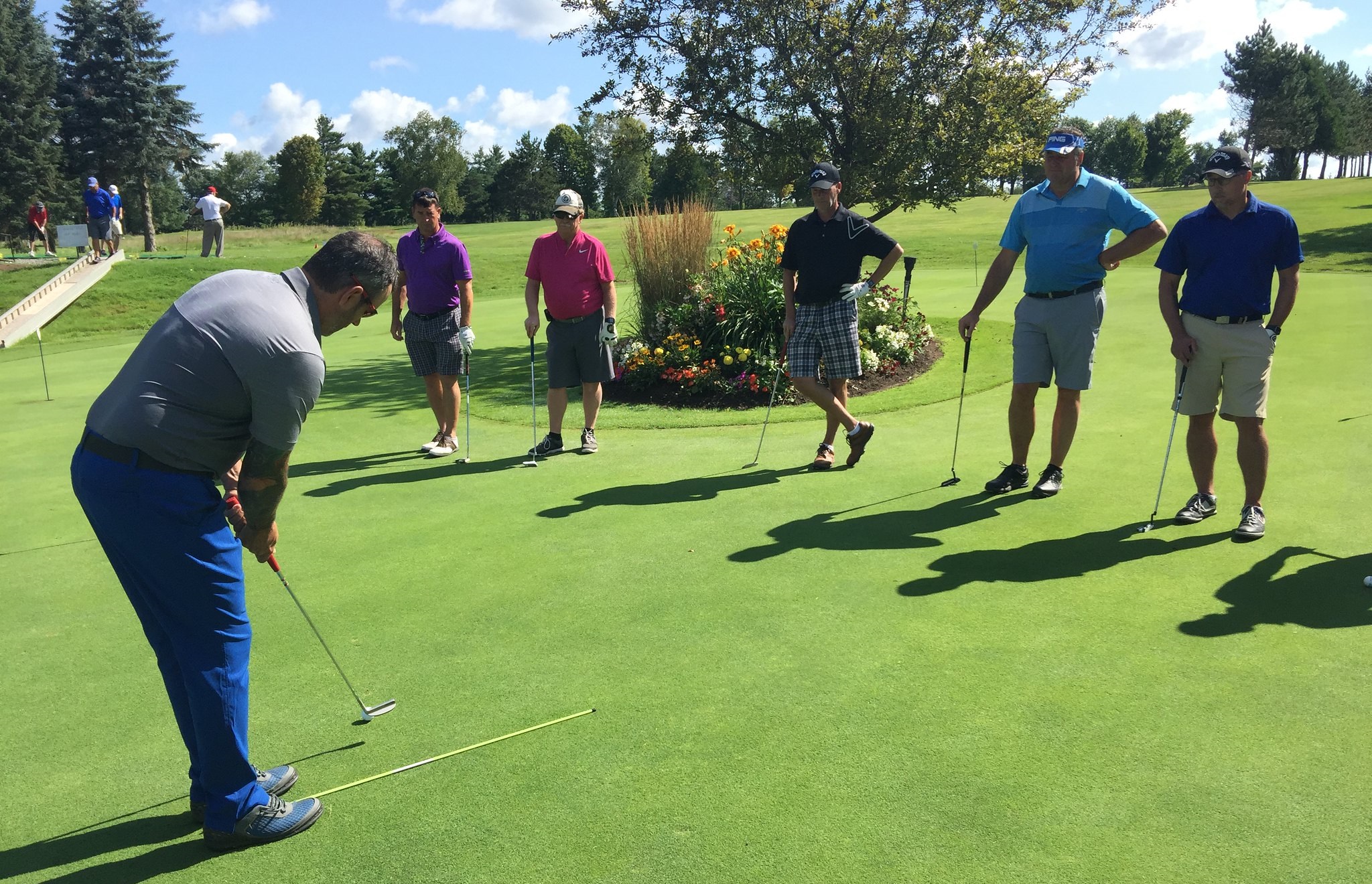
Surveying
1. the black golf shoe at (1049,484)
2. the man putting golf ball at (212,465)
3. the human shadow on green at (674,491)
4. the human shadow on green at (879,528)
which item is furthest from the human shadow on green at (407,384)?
the man putting golf ball at (212,465)

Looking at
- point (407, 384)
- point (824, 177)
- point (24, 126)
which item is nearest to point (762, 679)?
point (824, 177)

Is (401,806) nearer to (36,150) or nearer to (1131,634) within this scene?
(1131,634)

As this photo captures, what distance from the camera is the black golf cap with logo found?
5234mm

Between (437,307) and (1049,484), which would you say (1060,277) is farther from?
(437,307)

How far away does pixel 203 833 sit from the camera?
10.2 ft

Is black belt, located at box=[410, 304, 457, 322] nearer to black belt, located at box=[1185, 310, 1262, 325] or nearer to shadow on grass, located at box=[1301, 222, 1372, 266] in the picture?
black belt, located at box=[1185, 310, 1262, 325]

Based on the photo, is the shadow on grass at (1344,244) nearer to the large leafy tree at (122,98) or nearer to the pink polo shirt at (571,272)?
the pink polo shirt at (571,272)

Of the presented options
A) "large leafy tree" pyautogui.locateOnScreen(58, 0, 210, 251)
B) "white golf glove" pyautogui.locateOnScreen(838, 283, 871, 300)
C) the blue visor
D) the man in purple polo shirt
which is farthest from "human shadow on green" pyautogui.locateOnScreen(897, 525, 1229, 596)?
"large leafy tree" pyautogui.locateOnScreen(58, 0, 210, 251)

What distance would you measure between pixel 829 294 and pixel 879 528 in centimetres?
222

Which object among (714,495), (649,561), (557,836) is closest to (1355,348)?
(714,495)

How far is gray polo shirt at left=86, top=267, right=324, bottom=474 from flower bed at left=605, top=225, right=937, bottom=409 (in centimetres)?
757

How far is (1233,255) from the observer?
17.9 feet

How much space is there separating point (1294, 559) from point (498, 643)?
4025 mm

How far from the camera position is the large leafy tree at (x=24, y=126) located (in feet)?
160
